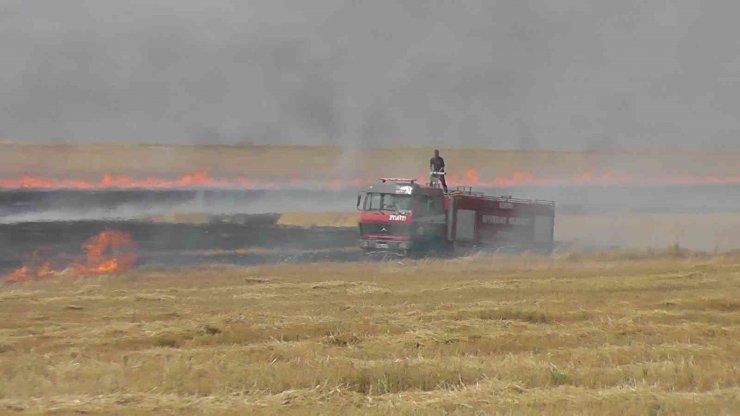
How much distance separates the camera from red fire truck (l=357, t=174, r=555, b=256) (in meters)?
41.3

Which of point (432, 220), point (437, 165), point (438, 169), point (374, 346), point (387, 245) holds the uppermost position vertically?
point (437, 165)

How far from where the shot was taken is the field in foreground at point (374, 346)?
12.7 m

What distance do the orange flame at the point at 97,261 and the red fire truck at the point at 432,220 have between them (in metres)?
10.0

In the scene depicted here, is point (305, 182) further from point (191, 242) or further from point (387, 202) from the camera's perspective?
point (387, 202)

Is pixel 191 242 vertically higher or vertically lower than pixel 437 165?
lower

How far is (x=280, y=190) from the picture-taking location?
7519 centimetres

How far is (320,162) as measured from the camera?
11369cm

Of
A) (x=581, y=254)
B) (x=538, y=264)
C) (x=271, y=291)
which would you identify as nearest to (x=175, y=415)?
(x=271, y=291)

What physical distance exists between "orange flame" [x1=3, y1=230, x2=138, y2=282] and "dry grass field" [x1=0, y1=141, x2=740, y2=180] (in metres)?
35.6

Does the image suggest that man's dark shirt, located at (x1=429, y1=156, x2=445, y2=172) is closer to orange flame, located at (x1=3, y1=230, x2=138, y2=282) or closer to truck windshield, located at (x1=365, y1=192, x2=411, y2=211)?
truck windshield, located at (x1=365, y1=192, x2=411, y2=211)

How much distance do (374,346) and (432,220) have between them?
25412 mm

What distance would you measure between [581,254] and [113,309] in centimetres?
2304

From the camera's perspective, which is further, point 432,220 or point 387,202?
point 432,220

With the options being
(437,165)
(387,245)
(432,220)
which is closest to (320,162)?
(437,165)
